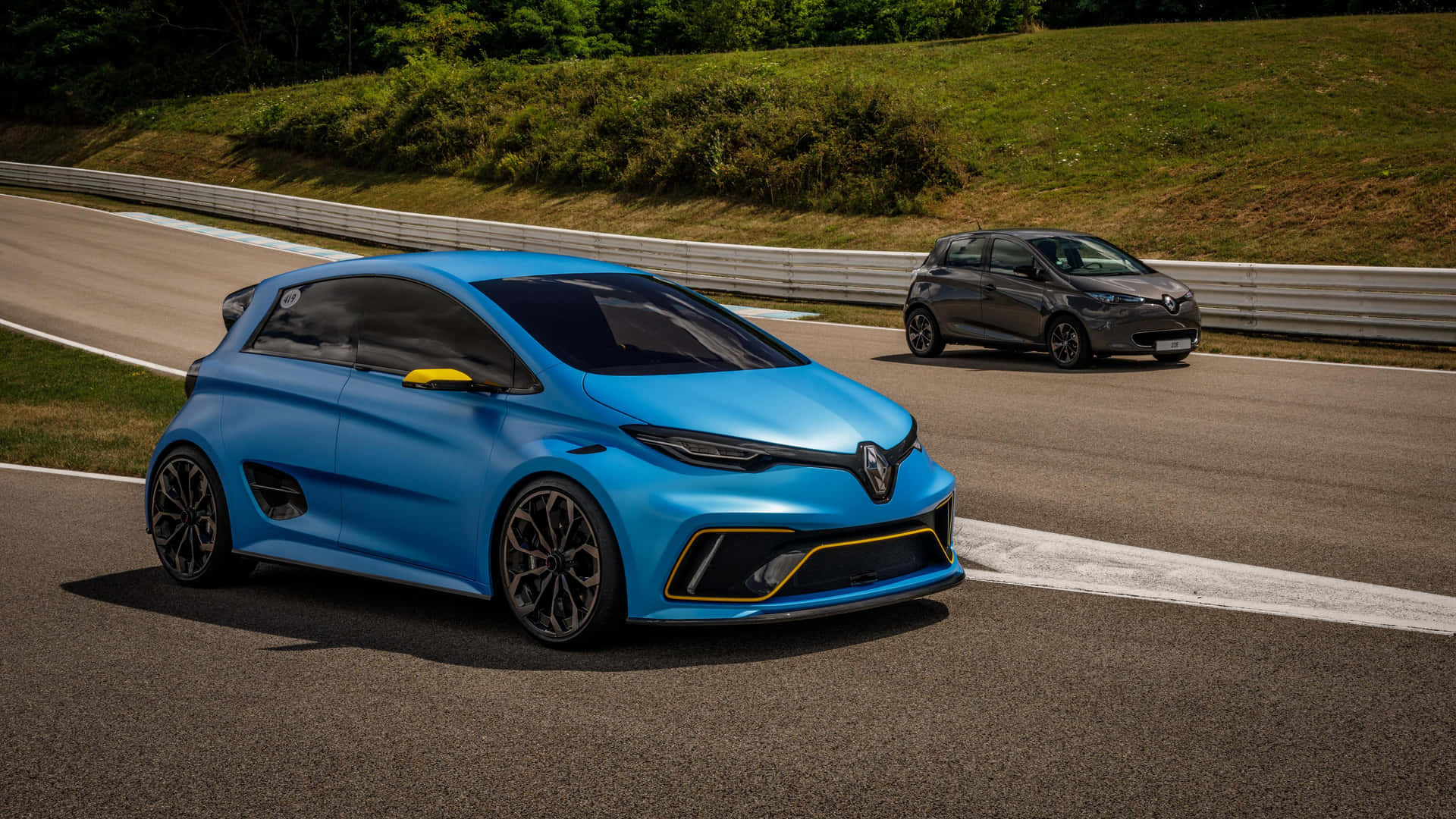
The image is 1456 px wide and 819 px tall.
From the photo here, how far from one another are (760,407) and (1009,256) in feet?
37.6

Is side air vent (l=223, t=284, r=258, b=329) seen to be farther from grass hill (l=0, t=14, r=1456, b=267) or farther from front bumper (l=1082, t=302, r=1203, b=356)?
grass hill (l=0, t=14, r=1456, b=267)

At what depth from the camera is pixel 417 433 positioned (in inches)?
219

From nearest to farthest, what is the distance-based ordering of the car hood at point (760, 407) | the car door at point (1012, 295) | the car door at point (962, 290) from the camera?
the car hood at point (760, 407) → the car door at point (1012, 295) → the car door at point (962, 290)

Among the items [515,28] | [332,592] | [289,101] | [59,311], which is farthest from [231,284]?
[515,28]

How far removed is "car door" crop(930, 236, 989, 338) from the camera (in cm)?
1622

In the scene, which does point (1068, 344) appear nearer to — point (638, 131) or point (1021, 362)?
point (1021, 362)

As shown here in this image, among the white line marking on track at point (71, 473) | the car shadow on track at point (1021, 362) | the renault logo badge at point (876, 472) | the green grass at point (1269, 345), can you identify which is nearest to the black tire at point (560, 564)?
the renault logo badge at point (876, 472)

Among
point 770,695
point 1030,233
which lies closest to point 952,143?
point 1030,233

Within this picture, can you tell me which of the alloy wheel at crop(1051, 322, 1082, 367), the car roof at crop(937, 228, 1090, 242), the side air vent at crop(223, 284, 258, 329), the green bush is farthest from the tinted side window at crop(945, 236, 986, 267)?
the green bush

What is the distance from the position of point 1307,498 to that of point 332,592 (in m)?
5.71

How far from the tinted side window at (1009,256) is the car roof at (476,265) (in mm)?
10032

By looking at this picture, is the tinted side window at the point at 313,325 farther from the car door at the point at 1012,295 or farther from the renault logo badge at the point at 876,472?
the car door at the point at 1012,295

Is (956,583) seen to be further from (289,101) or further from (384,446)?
(289,101)

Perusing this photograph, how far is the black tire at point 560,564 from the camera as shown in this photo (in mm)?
4949
